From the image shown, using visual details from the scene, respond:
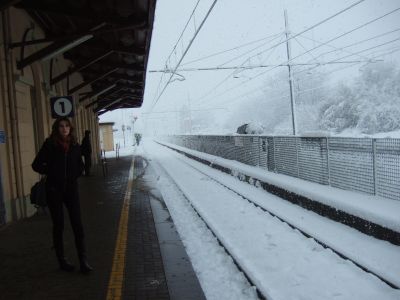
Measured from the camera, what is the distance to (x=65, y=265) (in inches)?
213

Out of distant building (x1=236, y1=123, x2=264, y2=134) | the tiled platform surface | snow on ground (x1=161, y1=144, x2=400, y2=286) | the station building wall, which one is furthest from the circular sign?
distant building (x1=236, y1=123, x2=264, y2=134)

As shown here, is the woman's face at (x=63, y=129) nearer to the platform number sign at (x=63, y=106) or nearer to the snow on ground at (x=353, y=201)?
the snow on ground at (x=353, y=201)

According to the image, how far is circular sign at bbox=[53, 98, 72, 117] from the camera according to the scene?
10188mm

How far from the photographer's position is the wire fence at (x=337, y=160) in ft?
26.8

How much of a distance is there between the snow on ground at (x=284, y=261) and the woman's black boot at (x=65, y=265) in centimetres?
167

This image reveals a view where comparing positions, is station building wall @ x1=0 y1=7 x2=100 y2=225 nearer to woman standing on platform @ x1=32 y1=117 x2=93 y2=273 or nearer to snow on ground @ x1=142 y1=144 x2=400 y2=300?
snow on ground @ x1=142 y1=144 x2=400 y2=300

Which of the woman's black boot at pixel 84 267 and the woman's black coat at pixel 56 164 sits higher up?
the woman's black coat at pixel 56 164

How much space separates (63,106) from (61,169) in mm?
5469

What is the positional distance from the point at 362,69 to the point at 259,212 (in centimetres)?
4639

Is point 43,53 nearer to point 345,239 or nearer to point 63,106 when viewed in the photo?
point 63,106

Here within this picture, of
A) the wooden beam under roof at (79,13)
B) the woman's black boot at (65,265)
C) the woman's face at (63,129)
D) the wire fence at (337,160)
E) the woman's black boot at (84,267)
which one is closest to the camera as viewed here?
the woman's face at (63,129)

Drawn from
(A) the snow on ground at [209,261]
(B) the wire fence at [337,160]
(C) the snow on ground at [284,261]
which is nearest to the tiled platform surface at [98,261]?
(A) the snow on ground at [209,261]

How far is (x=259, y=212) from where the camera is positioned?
373 inches

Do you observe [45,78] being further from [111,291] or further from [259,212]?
[111,291]
